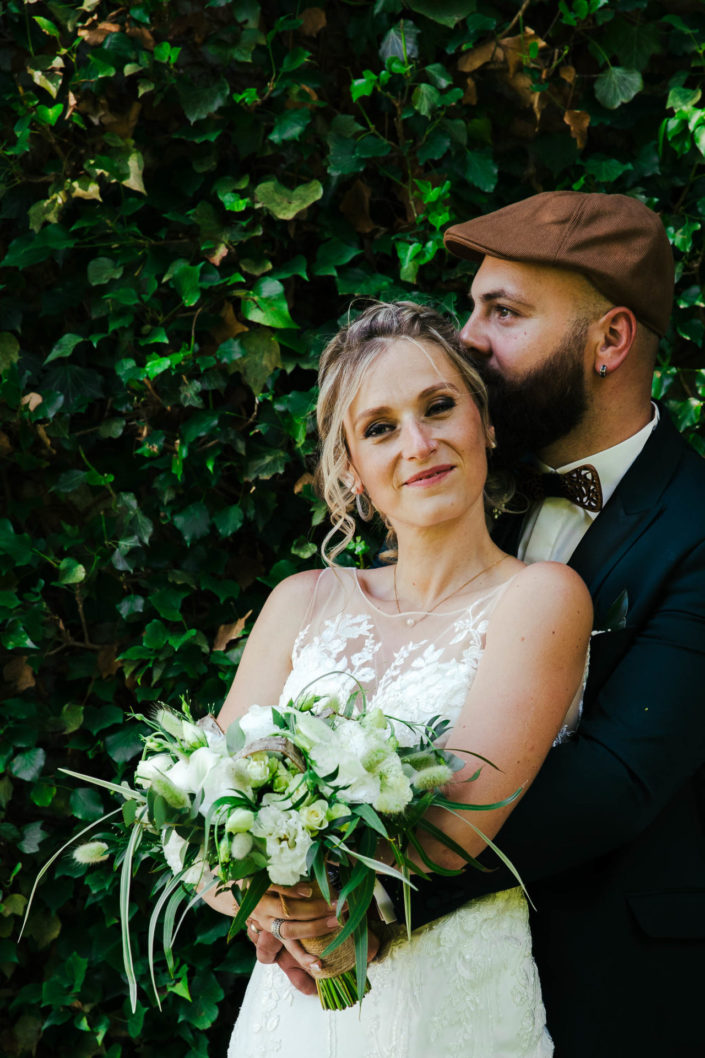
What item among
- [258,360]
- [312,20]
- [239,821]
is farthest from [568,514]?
[312,20]

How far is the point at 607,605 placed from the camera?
204cm

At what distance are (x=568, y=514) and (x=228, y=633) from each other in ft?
3.38

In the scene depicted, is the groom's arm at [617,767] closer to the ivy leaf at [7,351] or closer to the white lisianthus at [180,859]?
the white lisianthus at [180,859]

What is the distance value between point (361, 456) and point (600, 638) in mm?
604

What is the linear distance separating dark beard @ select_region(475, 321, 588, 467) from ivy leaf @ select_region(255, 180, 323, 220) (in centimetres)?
73

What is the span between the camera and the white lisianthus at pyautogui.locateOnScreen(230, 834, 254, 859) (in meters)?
1.41

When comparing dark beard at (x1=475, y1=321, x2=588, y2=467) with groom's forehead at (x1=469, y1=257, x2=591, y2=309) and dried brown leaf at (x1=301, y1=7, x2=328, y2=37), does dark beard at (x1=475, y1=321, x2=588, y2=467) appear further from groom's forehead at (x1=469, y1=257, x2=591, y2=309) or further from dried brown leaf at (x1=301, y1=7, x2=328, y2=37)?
dried brown leaf at (x1=301, y1=7, x2=328, y2=37)

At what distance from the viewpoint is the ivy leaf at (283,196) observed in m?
2.73

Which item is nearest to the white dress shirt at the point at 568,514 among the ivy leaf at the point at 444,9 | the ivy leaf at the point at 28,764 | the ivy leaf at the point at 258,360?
the ivy leaf at the point at 258,360

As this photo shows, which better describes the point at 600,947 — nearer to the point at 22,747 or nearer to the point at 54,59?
the point at 22,747

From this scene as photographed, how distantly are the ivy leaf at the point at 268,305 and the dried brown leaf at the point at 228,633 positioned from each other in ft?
2.60

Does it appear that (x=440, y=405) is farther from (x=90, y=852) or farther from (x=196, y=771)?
(x=90, y=852)

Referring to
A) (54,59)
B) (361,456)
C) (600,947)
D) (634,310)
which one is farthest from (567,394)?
(54,59)

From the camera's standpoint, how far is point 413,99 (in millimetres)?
2746
